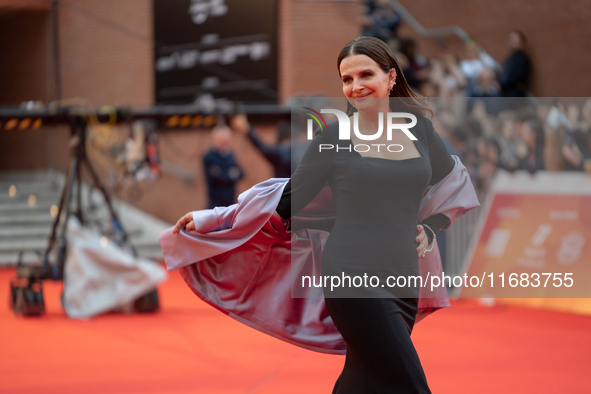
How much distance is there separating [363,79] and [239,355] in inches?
127

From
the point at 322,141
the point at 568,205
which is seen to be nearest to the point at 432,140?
the point at 322,141

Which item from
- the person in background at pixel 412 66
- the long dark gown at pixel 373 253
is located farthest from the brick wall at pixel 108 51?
the long dark gown at pixel 373 253

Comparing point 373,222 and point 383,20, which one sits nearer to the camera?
point 373,222

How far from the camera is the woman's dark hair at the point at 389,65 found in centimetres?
264

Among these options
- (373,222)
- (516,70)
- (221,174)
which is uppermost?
(516,70)

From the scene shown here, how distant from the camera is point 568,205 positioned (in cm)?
693

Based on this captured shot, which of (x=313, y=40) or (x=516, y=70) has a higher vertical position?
(x=313, y=40)

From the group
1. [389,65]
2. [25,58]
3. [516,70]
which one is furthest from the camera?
[25,58]

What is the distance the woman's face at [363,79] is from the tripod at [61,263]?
15.4 feet

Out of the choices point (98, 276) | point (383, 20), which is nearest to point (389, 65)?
point (98, 276)

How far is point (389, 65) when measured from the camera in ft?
8.81

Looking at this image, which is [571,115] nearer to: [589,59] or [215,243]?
[589,59]

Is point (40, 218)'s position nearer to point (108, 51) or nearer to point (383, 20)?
point (108, 51)

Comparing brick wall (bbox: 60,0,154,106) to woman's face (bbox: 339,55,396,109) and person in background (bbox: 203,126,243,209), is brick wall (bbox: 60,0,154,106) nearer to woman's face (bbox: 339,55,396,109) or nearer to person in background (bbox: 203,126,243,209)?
person in background (bbox: 203,126,243,209)
